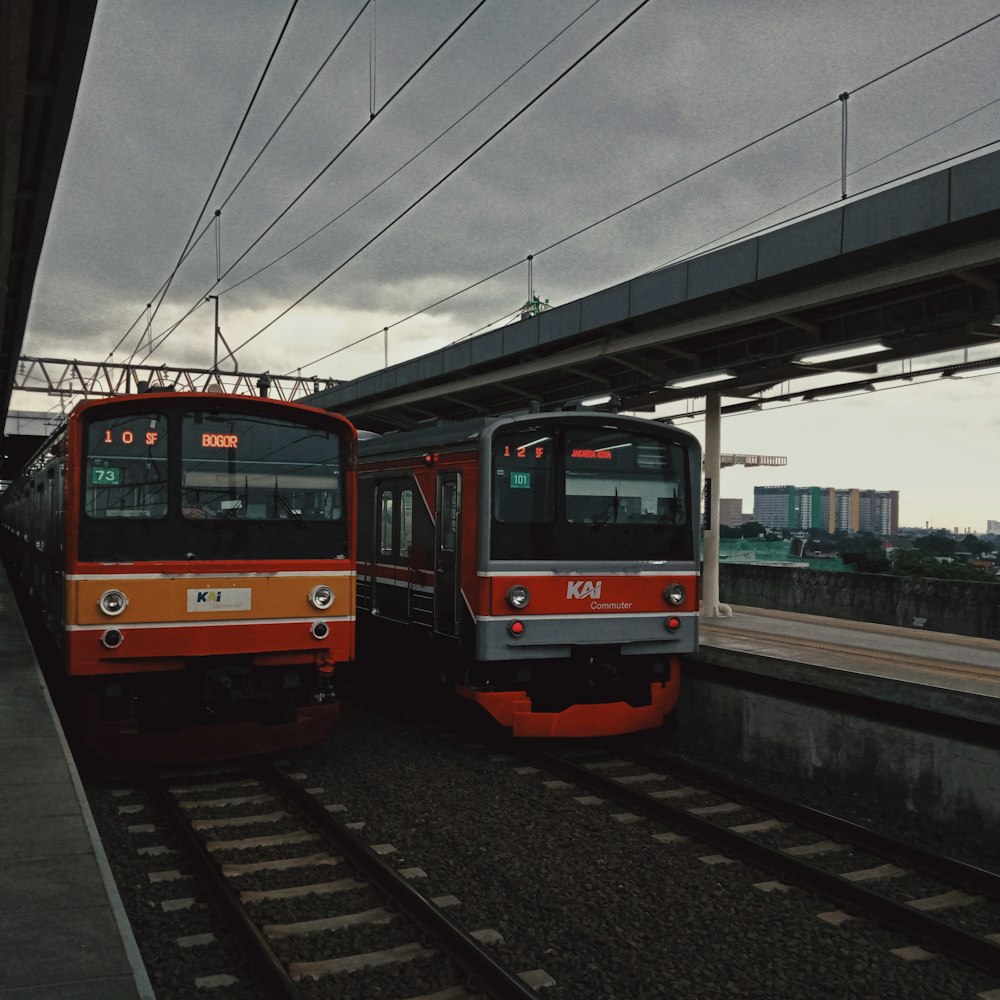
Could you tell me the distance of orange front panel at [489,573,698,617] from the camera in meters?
9.23

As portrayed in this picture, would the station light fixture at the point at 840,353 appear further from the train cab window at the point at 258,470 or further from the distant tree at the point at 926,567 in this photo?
the distant tree at the point at 926,567

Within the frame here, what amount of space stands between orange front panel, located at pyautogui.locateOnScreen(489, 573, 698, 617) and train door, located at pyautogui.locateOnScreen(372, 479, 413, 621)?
2.04 metres

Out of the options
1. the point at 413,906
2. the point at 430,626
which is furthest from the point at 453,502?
the point at 413,906

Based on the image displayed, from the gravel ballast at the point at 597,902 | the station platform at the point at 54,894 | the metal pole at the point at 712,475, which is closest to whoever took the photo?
the station platform at the point at 54,894

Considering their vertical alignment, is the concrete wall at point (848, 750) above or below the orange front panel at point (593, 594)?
below

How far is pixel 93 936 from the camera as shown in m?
4.33

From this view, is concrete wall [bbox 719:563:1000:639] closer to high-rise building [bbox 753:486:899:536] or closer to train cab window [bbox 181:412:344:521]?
train cab window [bbox 181:412:344:521]

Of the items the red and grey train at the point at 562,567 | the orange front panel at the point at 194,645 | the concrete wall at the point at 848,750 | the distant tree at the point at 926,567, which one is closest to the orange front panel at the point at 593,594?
the red and grey train at the point at 562,567

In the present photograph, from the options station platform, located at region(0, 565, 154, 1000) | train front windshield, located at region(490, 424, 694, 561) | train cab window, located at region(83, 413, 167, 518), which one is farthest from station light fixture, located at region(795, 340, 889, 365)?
station platform, located at region(0, 565, 154, 1000)

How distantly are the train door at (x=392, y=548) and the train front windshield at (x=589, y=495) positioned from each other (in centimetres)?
189

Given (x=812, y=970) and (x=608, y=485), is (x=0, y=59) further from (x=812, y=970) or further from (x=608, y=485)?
(x=812, y=970)

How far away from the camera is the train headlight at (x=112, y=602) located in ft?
26.0

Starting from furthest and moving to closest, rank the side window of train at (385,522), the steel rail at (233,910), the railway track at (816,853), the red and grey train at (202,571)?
the side window of train at (385,522) < the red and grey train at (202,571) < the railway track at (816,853) < the steel rail at (233,910)

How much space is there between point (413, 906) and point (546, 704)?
4095mm
